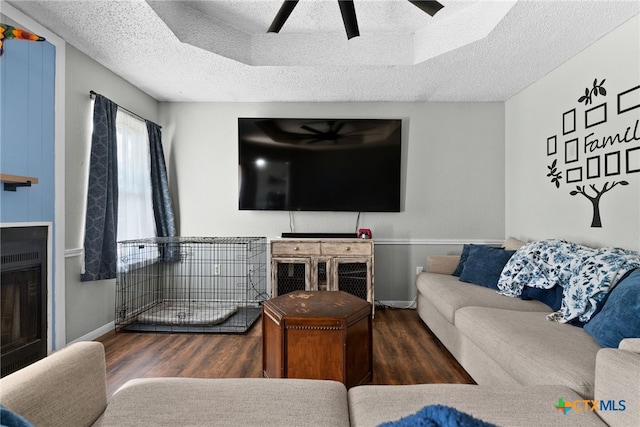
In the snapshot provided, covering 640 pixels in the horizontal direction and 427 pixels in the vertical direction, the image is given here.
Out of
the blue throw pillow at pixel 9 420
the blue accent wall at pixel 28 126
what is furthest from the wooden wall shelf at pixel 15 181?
the blue throw pillow at pixel 9 420

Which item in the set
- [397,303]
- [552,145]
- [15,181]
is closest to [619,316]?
[552,145]

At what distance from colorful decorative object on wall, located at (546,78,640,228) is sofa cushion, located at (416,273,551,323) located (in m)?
0.88

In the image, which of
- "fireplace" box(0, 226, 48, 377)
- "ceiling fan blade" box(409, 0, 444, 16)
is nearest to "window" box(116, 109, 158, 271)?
"fireplace" box(0, 226, 48, 377)

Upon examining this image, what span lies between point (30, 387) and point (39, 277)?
1.88 meters

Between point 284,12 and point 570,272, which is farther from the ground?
point 284,12

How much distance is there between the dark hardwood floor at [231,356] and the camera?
2363mm

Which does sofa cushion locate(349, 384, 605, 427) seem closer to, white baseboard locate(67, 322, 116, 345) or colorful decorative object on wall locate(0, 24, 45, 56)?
colorful decorative object on wall locate(0, 24, 45, 56)

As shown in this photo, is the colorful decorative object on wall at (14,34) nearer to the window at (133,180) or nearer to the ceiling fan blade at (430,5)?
the window at (133,180)

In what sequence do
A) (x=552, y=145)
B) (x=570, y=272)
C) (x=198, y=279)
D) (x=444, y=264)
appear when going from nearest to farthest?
(x=570, y=272) → (x=552, y=145) → (x=444, y=264) → (x=198, y=279)

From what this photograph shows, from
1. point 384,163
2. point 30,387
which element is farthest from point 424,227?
point 30,387

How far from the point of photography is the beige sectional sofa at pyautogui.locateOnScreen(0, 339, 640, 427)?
1.05m

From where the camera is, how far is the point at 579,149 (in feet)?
9.30

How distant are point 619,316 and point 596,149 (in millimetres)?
1582

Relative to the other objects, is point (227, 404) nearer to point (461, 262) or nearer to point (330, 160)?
point (461, 262)
